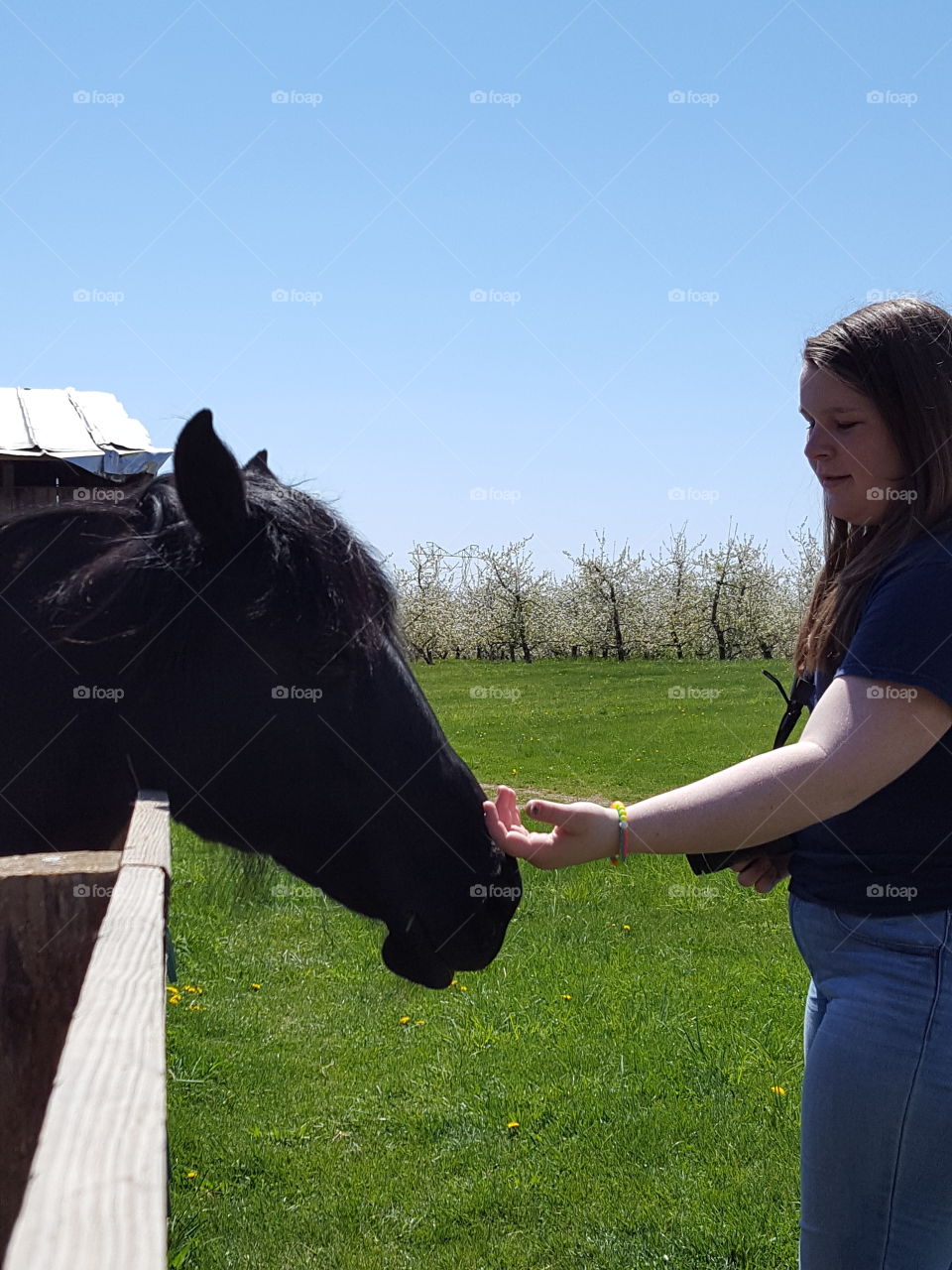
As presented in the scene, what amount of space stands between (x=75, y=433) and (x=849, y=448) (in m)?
3.40

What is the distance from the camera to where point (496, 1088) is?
480 centimetres

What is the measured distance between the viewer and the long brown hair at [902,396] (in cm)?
182

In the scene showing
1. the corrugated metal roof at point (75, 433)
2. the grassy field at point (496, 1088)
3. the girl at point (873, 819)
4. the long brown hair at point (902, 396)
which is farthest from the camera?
the corrugated metal roof at point (75, 433)

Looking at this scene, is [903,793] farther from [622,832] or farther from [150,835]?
[150,835]

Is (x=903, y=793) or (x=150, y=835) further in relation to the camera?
(x=903, y=793)

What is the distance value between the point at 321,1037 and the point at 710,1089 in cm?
199

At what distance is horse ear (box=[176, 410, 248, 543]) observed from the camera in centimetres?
211

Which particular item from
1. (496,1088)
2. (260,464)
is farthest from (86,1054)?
(496,1088)

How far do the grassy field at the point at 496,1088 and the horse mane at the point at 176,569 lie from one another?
851 mm

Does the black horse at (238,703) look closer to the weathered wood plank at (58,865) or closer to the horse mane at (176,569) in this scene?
the horse mane at (176,569)

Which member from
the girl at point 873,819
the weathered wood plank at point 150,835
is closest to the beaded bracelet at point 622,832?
the girl at point 873,819

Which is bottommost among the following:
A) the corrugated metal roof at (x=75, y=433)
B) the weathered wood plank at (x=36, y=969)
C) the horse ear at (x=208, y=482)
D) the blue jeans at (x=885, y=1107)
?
the blue jeans at (x=885, y=1107)

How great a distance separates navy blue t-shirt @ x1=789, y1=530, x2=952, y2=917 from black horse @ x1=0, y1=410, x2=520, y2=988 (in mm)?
914

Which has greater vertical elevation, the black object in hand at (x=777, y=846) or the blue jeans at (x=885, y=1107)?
the black object in hand at (x=777, y=846)
